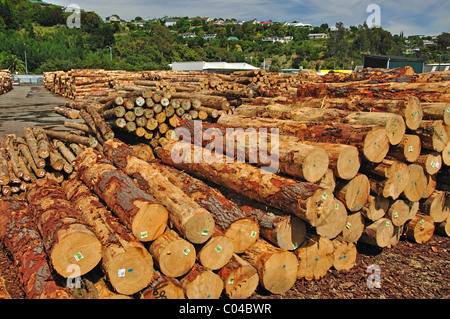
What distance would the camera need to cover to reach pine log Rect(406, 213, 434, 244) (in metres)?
6.21

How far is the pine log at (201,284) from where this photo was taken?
420 cm

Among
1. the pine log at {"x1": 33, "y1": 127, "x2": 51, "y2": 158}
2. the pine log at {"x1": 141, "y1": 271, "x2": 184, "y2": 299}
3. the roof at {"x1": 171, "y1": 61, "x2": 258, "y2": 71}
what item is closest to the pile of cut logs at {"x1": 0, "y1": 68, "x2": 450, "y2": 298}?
the pine log at {"x1": 141, "y1": 271, "x2": 184, "y2": 299}

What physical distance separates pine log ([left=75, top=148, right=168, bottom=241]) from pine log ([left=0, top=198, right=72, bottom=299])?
1.15 m

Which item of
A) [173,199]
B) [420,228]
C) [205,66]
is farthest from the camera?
[205,66]

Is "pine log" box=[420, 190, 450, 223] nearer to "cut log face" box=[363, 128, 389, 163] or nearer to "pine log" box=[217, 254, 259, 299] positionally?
"cut log face" box=[363, 128, 389, 163]

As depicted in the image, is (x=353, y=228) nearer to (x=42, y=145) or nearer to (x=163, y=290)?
(x=163, y=290)

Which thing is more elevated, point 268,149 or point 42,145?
point 268,149

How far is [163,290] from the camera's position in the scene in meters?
4.04

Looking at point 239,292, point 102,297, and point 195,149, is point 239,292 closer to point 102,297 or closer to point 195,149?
point 102,297

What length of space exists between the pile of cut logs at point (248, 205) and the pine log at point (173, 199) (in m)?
0.02

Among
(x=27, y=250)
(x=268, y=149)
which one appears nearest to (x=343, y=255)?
(x=268, y=149)

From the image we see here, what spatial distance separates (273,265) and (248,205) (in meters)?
1.14
